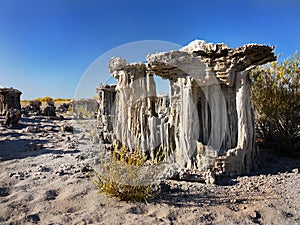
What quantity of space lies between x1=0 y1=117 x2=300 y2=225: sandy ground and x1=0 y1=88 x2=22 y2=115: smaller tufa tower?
14.7 m

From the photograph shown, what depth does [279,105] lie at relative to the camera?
6.58m

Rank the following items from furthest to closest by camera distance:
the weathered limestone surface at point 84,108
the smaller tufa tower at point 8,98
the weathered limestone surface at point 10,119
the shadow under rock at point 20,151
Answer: the weathered limestone surface at point 84,108 < the smaller tufa tower at point 8,98 < the weathered limestone surface at point 10,119 < the shadow under rock at point 20,151

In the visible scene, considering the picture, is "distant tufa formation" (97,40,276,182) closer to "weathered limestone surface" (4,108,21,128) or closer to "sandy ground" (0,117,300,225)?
"sandy ground" (0,117,300,225)

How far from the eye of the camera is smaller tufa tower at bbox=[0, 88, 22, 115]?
58.1 feet

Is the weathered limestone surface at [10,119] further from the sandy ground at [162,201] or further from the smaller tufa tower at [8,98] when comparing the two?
the sandy ground at [162,201]

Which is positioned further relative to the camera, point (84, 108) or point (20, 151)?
point (84, 108)

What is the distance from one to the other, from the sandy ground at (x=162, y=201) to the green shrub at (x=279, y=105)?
0.90 m

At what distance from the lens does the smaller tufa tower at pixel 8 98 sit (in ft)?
58.1

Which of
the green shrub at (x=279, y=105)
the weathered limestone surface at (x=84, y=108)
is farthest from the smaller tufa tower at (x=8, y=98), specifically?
the green shrub at (x=279, y=105)

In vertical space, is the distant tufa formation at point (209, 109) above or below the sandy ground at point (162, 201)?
above

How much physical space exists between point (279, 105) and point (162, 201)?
499 centimetres

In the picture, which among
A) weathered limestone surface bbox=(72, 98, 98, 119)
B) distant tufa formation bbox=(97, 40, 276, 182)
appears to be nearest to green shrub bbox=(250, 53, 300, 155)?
distant tufa formation bbox=(97, 40, 276, 182)

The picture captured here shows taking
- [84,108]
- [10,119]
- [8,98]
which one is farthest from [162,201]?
[84,108]

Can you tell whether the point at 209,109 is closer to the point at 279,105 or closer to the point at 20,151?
the point at 279,105
